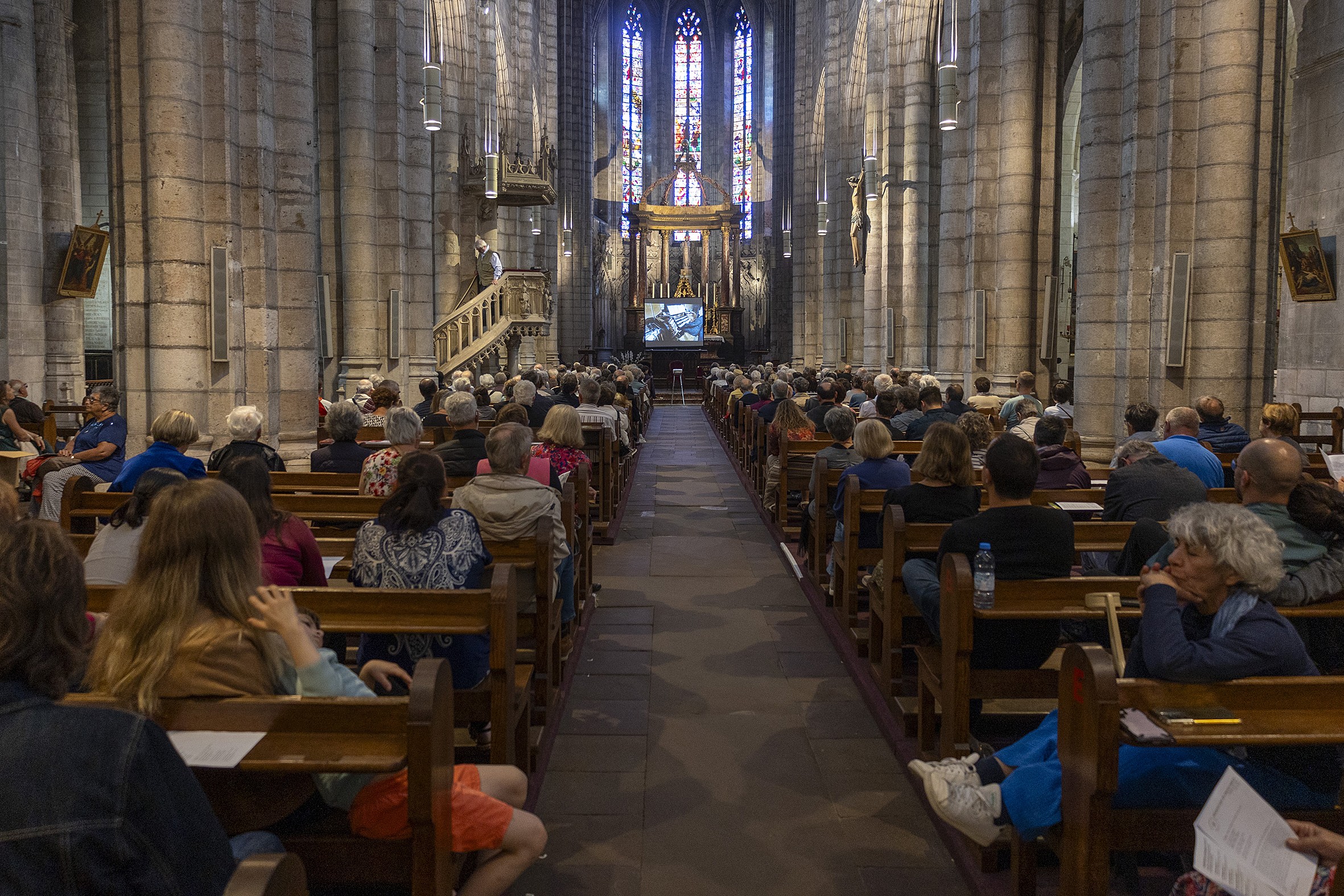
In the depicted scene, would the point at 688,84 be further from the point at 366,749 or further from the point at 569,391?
the point at 366,749

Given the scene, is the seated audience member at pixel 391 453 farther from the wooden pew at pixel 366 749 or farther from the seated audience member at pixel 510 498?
the wooden pew at pixel 366 749

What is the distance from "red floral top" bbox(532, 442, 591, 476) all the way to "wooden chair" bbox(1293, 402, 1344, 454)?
582 cm

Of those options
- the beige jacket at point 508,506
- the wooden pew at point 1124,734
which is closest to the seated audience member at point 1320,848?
the wooden pew at point 1124,734

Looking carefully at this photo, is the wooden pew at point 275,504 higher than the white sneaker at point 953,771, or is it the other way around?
the wooden pew at point 275,504

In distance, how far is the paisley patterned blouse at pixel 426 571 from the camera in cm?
409

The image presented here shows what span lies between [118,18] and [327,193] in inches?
230

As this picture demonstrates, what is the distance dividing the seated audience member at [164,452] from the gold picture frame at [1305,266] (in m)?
9.28

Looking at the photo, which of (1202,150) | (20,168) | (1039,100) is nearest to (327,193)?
(20,168)

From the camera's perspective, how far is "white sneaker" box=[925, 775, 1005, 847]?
326cm

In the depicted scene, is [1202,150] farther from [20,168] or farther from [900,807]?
[20,168]

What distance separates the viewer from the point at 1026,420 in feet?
29.1

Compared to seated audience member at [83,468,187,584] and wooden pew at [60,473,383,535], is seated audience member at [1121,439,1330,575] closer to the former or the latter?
seated audience member at [83,468,187,584]

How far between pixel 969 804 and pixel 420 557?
84.7 inches

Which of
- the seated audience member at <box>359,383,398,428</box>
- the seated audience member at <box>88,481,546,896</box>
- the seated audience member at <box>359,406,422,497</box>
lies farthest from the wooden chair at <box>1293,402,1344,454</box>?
the seated audience member at <box>88,481,546,896</box>
